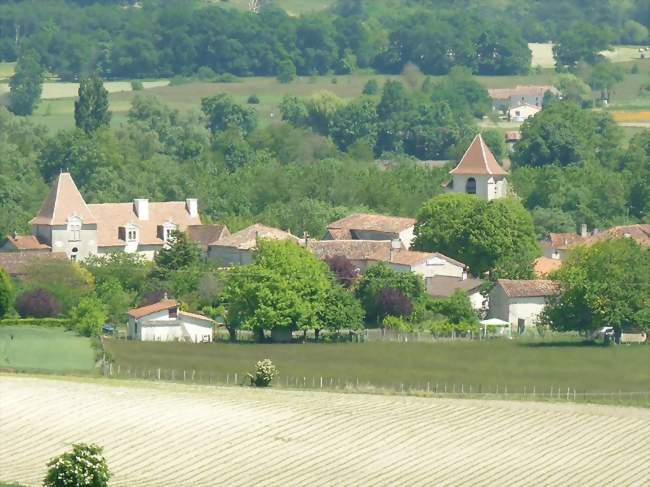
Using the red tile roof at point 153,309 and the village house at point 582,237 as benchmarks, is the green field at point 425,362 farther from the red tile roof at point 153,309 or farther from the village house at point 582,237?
the village house at point 582,237

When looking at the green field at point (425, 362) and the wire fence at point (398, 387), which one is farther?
the green field at point (425, 362)

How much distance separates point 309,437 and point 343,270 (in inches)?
1217

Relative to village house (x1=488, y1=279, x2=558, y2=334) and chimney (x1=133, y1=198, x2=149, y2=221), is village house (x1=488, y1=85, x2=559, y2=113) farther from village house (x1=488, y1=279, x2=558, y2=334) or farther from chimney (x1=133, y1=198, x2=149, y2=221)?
village house (x1=488, y1=279, x2=558, y2=334)

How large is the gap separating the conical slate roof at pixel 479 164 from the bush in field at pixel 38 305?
1116 inches

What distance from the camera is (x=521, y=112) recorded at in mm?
176250

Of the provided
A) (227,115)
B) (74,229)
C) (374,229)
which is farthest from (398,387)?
(227,115)

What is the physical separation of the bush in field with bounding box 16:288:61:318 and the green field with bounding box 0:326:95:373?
78.5 inches

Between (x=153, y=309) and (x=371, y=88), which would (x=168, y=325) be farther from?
(x=371, y=88)

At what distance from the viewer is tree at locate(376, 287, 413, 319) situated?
89125 millimetres

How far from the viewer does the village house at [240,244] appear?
98.8m

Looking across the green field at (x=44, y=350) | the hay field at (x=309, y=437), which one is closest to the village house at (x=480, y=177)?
the green field at (x=44, y=350)

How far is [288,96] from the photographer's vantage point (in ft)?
568

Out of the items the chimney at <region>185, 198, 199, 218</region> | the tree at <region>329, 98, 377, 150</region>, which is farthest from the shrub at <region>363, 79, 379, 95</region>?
the chimney at <region>185, 198, 199, 218</region>

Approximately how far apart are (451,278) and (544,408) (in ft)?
84.2
